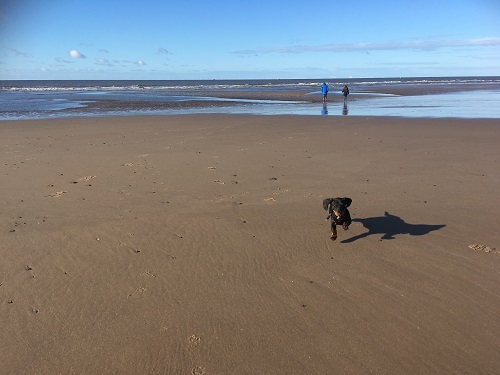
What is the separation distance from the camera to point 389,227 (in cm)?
626

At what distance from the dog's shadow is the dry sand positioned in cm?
4

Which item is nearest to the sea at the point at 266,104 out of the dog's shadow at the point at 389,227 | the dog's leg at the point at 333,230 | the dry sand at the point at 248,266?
the dry sand at the point at 248,266

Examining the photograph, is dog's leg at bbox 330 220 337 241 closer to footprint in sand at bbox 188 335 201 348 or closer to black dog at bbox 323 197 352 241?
black dog at bbox 323 197 352 241

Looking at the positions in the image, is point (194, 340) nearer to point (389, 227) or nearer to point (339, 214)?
point (339, 214)

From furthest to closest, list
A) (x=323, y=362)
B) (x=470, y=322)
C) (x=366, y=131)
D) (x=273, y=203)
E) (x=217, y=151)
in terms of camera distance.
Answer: (x=366, y=131) → (x=217, y=151) → (x=273, y=203) → (x=470, y=322) → (x=323, y=362)

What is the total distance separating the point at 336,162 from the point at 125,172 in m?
4.86

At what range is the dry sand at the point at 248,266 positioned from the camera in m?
3.63

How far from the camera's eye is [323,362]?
11.5 feet

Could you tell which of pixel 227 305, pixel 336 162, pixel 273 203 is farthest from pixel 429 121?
pixel 227 305

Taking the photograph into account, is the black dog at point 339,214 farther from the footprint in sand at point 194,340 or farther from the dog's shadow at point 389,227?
the footprint in sand at point 194,340

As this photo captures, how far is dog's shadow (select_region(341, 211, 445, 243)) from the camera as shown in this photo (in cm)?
602

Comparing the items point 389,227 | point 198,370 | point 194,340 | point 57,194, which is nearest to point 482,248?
point 389,227

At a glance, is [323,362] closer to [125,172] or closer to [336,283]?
[336,283]

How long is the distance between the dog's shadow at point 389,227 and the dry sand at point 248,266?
42mm
